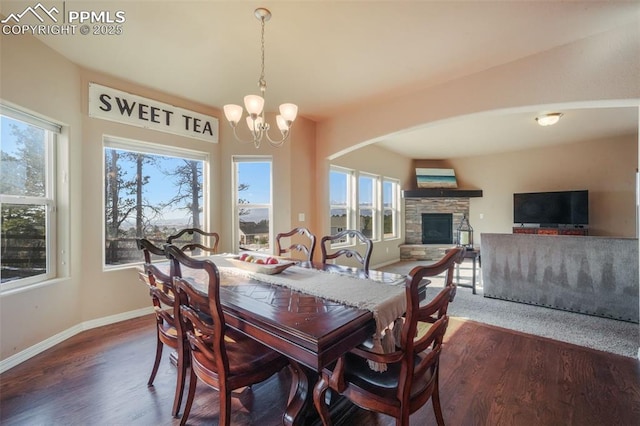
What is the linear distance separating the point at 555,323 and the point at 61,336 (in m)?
5.11

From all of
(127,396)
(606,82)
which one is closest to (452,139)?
(606,82)

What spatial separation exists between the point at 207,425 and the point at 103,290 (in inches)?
88.7

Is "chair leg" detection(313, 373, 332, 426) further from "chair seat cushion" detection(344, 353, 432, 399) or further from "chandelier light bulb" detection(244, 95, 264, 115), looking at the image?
"chandelier light bulb" detection(244, 95, 264, 115)

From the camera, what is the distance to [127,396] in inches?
73.2

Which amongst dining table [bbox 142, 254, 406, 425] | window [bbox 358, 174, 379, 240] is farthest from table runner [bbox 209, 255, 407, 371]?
window [bbox 358, 174, 379, 240]

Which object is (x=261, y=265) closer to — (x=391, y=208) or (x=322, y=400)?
(x=322, y=400)

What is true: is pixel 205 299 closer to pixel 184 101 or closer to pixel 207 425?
pixel 207 425

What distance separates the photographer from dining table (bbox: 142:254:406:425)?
108 cm

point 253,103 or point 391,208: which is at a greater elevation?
point 253,103

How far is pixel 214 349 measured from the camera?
1.29 metres

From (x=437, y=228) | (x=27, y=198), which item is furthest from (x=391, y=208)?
(x=27, y=198)

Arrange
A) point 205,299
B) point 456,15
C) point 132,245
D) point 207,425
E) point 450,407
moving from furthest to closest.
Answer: point 132,245, point 456,15, point 450,407, point 207,425, point 205,299

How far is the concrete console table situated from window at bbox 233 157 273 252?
3183 millimetres

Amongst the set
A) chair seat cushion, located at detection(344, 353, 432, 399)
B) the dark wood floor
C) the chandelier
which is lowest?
the dark wood floor
